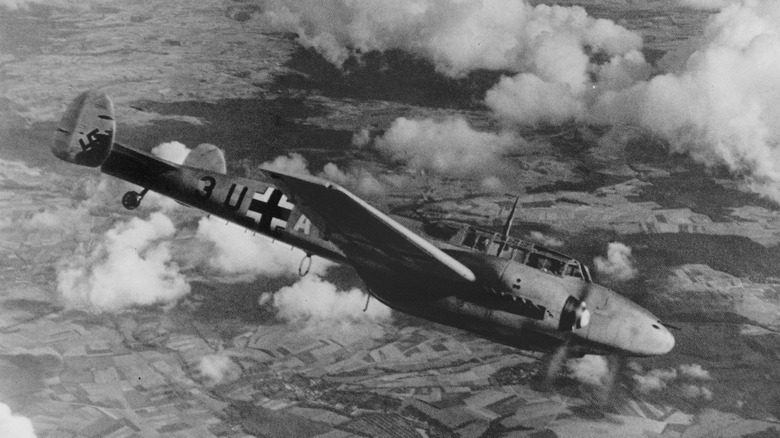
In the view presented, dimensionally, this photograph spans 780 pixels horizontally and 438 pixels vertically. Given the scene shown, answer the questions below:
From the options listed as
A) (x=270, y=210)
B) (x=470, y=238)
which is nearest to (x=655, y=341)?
(x=470, y=238)

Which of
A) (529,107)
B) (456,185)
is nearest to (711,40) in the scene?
(529,107)

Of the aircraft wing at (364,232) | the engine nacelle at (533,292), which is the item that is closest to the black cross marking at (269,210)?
the aircraft wing at (364,232)

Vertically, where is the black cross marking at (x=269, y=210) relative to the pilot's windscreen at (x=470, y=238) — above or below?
below

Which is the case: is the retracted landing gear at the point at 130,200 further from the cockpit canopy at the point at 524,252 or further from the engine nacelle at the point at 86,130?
the cockpit canopy at the point at 524,252

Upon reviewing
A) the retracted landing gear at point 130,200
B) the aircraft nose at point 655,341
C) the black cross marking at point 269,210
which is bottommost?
the retracted landing gear at point 130,200

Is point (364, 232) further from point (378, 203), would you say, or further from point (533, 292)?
point (378, 203)

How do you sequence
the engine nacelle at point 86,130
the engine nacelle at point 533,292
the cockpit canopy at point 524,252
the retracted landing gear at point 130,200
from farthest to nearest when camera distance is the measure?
the retracted landing gear at point 130,200, the engine nacelle at point 86,130, the cockpit canopy at point 524,252, the engine nacelle at point 533,292

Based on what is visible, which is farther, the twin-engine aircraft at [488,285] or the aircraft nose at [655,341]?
the aircraft nose at [655,341]

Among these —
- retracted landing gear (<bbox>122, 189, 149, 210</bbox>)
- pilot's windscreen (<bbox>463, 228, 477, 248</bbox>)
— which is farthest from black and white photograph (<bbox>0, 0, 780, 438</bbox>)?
pilot's windscreen (<bbox>463, 228, 477, 248</bbox>)
